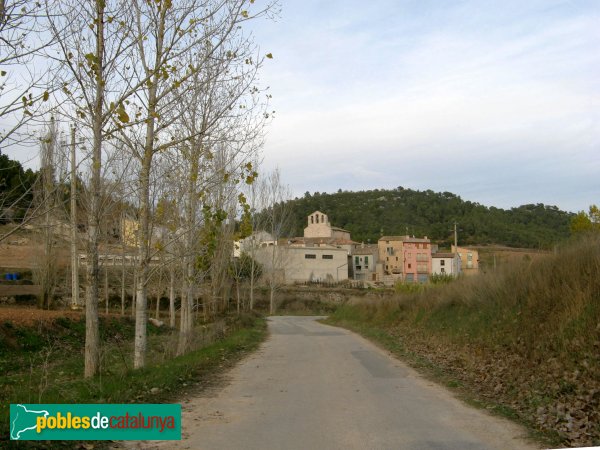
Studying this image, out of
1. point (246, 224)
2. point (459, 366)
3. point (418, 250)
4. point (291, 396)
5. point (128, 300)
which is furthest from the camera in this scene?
point (418, 250)

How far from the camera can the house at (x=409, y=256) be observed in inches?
3342

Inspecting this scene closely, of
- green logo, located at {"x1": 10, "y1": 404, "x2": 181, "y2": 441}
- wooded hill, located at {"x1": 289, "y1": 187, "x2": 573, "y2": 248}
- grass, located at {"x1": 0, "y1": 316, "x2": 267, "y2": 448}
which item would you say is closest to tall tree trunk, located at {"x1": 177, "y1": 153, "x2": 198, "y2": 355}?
grass, located at {"x1": 0, "y1": 316, "x2": 267, "y2": 448}

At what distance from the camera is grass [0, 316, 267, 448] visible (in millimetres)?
8297

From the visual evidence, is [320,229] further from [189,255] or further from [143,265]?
[143,265]

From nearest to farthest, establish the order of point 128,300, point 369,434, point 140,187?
point 369,434
point 140,187
point 128,300

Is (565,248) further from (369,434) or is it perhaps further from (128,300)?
(128,300)

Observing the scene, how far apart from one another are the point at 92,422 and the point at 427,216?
11646 centimetres

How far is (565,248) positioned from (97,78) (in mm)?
11666

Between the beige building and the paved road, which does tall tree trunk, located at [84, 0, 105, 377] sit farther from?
the beige building

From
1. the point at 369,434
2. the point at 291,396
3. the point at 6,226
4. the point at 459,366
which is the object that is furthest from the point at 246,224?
the point at 459,366

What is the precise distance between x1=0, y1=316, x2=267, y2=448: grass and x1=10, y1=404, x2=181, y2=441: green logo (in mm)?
178

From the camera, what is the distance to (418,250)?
85.3 meters

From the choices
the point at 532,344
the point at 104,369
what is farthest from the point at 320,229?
the point at 104,369

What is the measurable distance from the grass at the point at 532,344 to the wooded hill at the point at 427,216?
194ft
